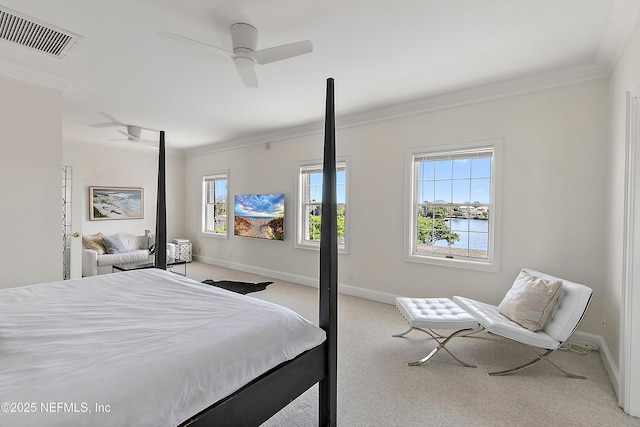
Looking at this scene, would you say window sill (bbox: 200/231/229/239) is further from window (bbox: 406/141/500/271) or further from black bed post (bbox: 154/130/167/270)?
window (bbox: 406/141/500/271)

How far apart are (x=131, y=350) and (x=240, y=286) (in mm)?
3936

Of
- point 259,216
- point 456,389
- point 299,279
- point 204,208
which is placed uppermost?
point 204,208

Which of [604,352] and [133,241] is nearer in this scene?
[604,352]

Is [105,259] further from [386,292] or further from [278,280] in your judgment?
[386,292]

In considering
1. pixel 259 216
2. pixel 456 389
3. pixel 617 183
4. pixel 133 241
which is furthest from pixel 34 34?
pixel 133 241

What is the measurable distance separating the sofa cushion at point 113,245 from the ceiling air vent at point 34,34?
4.12 metres

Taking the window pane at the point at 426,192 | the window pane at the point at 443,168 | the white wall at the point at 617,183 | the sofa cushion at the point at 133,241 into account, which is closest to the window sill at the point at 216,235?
the sofa cushion at the point at 133,241

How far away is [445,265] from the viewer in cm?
378

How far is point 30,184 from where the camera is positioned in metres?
3.17

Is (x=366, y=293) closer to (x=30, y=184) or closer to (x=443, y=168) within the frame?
(x=443, y=168)

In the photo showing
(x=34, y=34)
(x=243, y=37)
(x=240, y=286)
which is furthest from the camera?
(x=240, y=286)

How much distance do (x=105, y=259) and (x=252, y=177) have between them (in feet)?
A: 9.86

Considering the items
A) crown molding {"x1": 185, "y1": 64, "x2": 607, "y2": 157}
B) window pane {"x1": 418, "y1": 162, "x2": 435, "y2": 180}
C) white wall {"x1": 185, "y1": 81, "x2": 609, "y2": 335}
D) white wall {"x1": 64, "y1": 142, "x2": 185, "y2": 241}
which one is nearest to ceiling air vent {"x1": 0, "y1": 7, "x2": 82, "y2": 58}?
white wall {"x1": 185, "y1": 81, "x2": 609, "y2": 335}

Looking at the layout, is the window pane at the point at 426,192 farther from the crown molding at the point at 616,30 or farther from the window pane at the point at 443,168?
the crown molding at the point at 616,30
